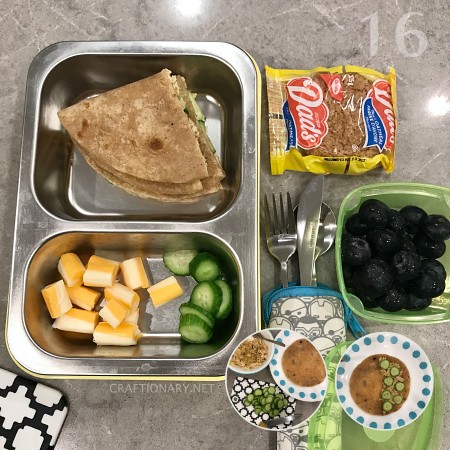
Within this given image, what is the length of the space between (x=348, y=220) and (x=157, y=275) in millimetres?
555

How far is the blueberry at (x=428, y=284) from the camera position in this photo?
4.11 feet

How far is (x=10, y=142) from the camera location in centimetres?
147

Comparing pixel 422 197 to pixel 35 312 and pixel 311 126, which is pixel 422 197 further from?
pixel 35 312

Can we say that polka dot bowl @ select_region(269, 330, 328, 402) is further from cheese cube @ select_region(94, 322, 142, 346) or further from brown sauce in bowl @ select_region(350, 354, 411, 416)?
cheese cube @ select_region(94, 322, 142, 346)

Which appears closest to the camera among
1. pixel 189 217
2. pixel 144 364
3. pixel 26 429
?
pixel 144 364

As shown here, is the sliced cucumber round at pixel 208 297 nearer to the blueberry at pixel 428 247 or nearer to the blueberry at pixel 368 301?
the blueberry at pixel 368 301

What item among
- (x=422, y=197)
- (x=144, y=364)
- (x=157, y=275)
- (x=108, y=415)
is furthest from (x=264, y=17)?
(x=108, y=415)

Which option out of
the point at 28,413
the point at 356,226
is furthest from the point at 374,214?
the point at 28,413

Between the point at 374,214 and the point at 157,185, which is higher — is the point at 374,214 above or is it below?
below

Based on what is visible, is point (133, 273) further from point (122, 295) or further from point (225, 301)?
point (225, 301)

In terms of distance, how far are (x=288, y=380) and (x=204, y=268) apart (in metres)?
0.36

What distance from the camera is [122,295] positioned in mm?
1342

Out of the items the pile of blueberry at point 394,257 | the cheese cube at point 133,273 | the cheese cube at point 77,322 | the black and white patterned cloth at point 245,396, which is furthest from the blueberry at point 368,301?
the cheese cube at point 77,322
